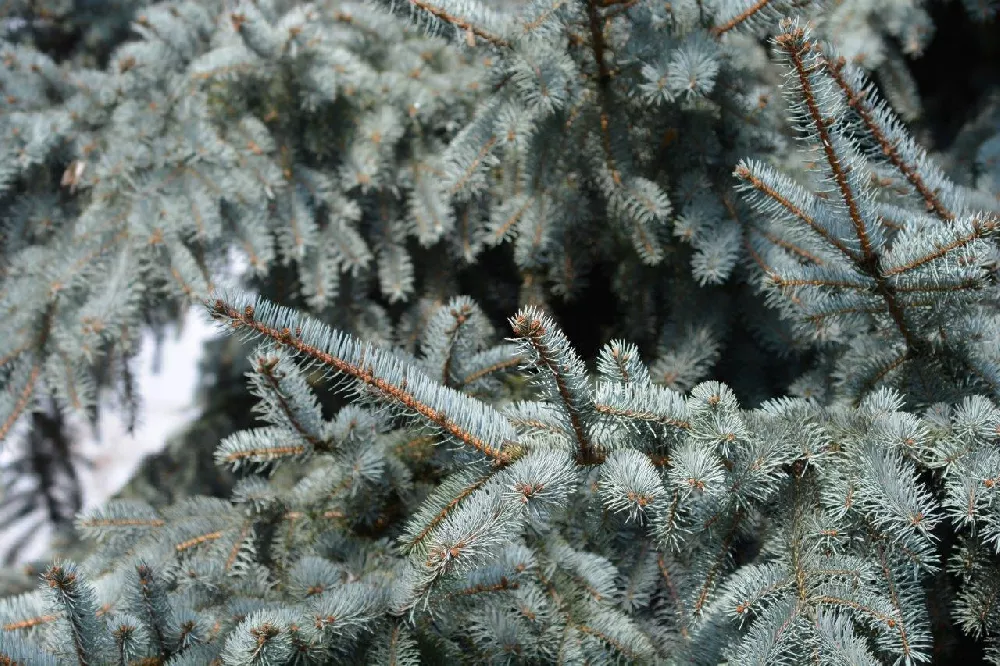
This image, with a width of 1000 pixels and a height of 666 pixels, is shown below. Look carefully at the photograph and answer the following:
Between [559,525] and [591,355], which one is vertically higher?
[591,355]

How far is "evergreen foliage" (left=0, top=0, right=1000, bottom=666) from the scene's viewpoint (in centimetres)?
97

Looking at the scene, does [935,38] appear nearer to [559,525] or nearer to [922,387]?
[922,387]

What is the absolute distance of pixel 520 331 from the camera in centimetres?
84

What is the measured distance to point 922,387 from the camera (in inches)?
47.3

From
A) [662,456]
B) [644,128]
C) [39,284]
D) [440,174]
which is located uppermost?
[644,128]

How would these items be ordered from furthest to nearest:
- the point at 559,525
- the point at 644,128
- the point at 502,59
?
the point at 644,128 → the point at 502,59 → the point at 559,525

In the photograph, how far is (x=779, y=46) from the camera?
99 centimetres

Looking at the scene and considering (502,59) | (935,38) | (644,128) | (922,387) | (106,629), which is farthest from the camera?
(935,38)

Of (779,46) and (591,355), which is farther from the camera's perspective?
(591,355)

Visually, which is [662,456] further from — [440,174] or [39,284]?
[39,284]

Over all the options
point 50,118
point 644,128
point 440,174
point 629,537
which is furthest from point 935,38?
point 50,118

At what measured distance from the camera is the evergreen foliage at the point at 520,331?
97 cm

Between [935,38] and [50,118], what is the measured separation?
245 cm

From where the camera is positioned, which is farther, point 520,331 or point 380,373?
point 380,373
